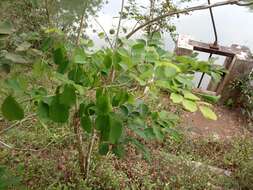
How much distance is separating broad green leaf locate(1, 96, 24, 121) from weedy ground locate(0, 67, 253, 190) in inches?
32.2

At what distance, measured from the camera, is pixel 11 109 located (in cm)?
94

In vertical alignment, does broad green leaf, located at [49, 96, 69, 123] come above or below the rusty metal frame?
above

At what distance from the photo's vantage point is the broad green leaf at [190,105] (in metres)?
0.86

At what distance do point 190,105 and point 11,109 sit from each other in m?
0.48

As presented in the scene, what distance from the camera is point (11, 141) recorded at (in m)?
2.23

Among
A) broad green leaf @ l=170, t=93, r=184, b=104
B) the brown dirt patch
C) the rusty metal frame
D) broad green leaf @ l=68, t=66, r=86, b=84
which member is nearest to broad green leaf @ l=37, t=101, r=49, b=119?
broad green leaf @ l=68, t=66, r=86, b=84

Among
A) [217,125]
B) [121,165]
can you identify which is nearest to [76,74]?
[121,165]

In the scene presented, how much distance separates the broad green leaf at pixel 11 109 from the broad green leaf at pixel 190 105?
1.47 feet

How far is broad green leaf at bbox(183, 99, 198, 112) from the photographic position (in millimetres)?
863

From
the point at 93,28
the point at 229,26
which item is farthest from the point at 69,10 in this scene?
the point at 229,26

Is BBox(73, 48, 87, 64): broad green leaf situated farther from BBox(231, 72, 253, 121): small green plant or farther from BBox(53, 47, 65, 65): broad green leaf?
BBox(231, 72, 253, 121): small green plant

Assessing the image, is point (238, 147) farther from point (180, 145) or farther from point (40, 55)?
point (40, 55)

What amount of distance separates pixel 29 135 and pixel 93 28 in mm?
2048

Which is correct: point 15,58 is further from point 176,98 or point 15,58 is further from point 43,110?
point 176,98
